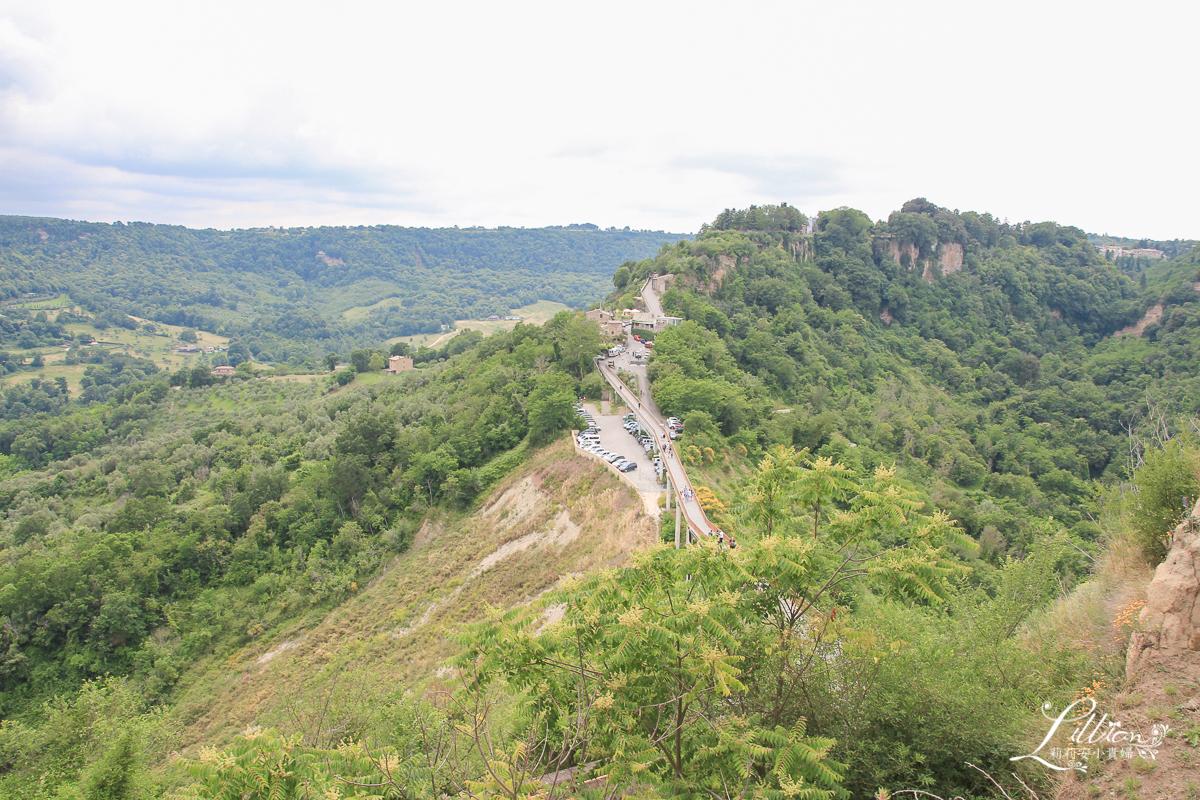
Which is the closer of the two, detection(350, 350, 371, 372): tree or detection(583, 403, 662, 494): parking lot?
detection(583, 403, 662, 494): parking lot

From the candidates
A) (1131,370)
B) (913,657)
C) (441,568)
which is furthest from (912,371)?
(913,657)

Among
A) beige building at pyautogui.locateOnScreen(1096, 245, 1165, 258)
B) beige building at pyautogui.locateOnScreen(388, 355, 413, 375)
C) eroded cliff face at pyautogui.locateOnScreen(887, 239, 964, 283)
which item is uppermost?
beige building at pyautogui.locateOnScreen(1096, 245, 1165, 258)

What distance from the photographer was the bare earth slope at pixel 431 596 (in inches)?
1244

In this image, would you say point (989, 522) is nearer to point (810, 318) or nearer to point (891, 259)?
point (810, 318)

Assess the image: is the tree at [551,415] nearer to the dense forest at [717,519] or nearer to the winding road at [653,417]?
the dense forest at [717,519]

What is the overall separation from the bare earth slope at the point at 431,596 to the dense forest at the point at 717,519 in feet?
6.87

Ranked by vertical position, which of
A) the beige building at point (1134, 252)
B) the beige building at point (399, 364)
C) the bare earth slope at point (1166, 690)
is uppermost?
the beige building at point (1134, 252)

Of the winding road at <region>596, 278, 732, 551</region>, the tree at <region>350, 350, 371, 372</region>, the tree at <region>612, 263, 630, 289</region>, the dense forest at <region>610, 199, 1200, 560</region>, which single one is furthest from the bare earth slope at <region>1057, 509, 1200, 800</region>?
the tree at <region>350, 350, 371, 372</region>

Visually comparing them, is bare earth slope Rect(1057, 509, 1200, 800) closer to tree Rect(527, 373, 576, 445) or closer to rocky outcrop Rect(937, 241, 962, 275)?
tree Rect(527, 373, 576, 445)

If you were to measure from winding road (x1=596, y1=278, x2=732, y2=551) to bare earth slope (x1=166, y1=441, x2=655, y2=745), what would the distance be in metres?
2.77

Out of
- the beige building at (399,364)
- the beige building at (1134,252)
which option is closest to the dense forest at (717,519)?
the beige building at (399,364)

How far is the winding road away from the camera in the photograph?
30.3m

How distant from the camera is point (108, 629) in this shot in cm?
3962

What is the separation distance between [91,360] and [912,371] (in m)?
235
